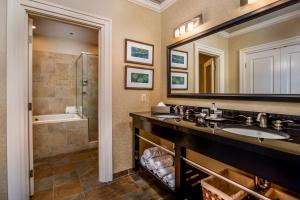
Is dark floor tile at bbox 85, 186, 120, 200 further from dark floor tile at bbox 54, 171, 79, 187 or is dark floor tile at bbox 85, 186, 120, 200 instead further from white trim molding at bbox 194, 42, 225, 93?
white trim molding at bbox 194, 42, 225, 93

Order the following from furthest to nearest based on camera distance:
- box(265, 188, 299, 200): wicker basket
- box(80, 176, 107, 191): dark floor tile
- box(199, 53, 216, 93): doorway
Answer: box(80, 176, 107, 191): dark floor tile → box(199, 53, 216, 93): doorway → box(265, 188, 299, 200): wicker basket

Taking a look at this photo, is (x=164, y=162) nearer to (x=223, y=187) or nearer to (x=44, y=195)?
(x=223, y=187)

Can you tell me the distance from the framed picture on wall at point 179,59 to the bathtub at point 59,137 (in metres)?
2.05

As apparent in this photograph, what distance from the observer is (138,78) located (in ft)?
7.20

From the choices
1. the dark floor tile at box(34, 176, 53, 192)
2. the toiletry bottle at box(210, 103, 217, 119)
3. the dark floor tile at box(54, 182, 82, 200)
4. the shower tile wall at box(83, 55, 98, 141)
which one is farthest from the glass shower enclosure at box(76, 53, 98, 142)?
the toiletry bottle at box(210, 103, 217, 119)

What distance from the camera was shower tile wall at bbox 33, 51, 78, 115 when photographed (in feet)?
10.9

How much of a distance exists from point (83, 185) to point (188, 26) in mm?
2316

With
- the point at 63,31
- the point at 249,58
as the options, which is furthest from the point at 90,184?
the point at 63,31

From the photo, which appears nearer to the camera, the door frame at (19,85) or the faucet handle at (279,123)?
the faucet handle at (279,123)

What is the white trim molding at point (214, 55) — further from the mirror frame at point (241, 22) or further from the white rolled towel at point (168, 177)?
the white rolled towel at point (168, 177)

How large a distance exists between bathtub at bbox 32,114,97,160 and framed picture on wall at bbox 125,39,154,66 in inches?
66.4

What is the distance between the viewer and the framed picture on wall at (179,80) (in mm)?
2070

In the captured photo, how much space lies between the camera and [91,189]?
181 cm

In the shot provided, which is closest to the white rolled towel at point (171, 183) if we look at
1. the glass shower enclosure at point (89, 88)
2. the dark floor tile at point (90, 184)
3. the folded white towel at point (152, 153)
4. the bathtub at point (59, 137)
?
the folded white towel at point (152, 153)
